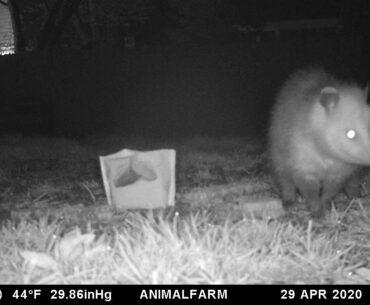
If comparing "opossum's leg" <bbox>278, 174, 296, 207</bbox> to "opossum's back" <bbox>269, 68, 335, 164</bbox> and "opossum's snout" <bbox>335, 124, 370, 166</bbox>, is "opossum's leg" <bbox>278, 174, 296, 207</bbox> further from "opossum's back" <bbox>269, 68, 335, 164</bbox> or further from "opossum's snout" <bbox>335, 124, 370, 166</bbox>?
"opossum's snout" <bbox>335, 124, 370, 166</bbox>

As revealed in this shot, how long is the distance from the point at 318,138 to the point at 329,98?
338 millimetres

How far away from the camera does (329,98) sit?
4.65 meters

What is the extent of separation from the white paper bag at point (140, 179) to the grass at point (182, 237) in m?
0.12

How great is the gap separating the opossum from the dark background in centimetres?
530

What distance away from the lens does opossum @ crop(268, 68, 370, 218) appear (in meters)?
4.66

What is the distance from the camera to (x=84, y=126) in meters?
11.3

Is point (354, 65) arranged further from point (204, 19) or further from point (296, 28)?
point (296, 28)

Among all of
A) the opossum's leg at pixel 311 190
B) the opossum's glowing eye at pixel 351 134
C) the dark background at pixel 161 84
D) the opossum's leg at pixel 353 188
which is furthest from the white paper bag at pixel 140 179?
the dark background at pixel 161 84
